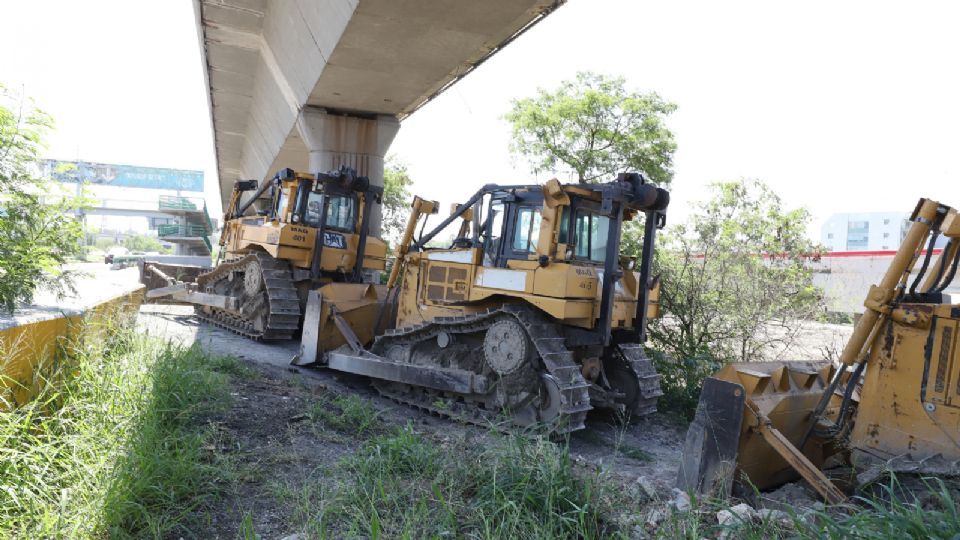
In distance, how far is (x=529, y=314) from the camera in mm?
6824

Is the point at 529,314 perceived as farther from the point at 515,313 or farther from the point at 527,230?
the point at 527,230

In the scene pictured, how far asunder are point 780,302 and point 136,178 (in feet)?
211

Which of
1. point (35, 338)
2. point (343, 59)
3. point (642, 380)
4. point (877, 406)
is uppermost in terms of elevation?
point (343, 59)

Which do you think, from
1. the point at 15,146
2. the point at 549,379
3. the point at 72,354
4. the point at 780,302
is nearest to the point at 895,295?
the point at 549,379

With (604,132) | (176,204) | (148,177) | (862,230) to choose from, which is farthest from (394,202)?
(862,230)

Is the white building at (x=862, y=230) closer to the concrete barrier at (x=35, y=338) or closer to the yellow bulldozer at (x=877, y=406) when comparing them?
the yellow bulldozer at (x=877, y=406)

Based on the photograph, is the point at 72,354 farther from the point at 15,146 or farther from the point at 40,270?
the point at 15,146

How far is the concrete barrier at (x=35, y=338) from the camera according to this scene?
169 inches

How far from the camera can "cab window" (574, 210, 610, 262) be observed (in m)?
7.08

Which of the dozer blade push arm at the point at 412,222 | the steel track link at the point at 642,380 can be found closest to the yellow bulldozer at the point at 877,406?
the steel track link at the point at 642,380

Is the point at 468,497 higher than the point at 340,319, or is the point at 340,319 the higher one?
the point at 340,319

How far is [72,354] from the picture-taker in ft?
17.5

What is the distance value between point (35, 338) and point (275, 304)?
5.50 meters

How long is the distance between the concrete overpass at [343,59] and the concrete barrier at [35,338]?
15.8ft
